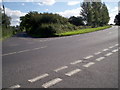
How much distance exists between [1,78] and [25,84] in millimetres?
1082

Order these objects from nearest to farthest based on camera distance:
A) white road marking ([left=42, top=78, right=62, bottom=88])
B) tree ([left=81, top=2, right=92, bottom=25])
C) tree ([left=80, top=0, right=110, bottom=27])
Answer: white road marking ([left=42, top=78, right=62, bottom=88]) → tree ([left=81, top=2, right=92, bottom=25]) → tree ([left=80, top=0, right=110, bottom=27])

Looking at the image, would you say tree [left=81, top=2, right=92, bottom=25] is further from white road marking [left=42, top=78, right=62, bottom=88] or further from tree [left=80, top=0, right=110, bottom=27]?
white road marking [left=42, top=78, right=62, bottom=88]

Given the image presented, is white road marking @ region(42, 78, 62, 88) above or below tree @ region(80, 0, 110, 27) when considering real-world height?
below

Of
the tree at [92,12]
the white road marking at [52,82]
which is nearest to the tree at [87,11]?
the tree at [92,12]

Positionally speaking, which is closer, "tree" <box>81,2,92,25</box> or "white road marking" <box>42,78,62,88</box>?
"white road marking" <box>42,78,62,88</box>

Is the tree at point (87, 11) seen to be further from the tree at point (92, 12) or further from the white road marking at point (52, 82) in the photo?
the white road marking at point (52, 82)

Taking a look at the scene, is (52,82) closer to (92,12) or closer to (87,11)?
(92,12)

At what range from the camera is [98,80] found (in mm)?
3588

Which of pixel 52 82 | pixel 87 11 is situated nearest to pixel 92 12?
pixel 87 11

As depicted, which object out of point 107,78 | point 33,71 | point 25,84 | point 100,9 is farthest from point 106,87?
point 100,9

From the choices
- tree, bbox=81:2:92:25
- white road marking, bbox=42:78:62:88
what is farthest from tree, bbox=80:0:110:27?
white road marking, bbox=42:78:62:88

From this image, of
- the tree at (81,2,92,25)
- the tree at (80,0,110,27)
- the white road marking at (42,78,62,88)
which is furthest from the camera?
the tree at (80,0,110,27)

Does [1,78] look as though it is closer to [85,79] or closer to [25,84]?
[25,84]

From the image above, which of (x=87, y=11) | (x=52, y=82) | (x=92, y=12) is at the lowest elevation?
(x=52, y=82)
